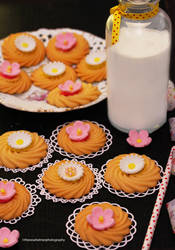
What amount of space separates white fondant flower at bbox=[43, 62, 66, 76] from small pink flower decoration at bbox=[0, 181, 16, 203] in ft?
1.46

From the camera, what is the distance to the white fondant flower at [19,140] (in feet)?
4.88

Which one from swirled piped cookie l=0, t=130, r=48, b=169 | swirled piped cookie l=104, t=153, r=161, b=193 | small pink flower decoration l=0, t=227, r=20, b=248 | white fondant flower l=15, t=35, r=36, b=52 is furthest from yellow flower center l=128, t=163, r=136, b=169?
white fondant flower l=15, t=35, r=36, b=52

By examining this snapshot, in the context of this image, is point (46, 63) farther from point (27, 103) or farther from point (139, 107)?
point (139, 107)

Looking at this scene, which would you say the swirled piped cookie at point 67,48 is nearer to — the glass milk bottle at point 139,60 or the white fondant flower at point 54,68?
the white fondant flower at point 54,68

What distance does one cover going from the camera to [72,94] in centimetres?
163

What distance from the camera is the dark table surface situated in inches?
50.1

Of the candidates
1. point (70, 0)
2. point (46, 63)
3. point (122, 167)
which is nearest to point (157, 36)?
point (122, 167)

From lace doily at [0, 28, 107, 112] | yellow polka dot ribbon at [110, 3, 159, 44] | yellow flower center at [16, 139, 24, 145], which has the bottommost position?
yellow flower center at [16, 139, 24, 145]

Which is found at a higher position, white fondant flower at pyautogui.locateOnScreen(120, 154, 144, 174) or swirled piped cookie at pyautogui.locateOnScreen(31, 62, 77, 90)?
swirled piped cookie at pyautogui.locateOnScreen(31, 62, 77, 90)

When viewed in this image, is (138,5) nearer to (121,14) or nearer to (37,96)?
(121,14)

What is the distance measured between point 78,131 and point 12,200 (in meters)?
0.28

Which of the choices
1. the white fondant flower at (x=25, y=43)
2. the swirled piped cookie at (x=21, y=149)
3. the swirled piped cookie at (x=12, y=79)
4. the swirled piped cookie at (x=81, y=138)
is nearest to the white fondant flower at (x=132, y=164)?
the swirled piped cookie at (x=81, y=138)

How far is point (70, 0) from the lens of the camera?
6.84 ft

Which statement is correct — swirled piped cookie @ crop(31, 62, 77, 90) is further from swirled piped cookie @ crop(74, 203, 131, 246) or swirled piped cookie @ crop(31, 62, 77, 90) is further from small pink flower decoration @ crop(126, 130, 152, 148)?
swirled piped cookie @ crop(74, 203, 131, 246)
